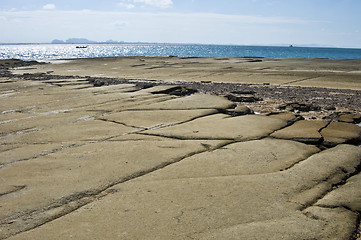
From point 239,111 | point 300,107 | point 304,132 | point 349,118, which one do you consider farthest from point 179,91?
point 304,132

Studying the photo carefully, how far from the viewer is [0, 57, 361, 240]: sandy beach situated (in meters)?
2.05

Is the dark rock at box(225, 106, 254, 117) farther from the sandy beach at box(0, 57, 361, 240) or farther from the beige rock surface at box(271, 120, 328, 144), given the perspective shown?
the beige rock surface at box(271, 120, 328, 144)

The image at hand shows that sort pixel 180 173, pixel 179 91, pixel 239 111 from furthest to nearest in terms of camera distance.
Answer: pixel 179 91 < pixel 239 111 < pixel 180 173

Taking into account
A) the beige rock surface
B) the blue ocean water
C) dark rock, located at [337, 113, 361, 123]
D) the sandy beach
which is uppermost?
the blue ocean water

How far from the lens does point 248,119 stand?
4.80 meters

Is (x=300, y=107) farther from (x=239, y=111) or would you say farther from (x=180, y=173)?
(x=180, y=173)

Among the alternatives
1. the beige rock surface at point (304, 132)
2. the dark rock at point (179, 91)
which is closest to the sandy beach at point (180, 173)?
the beige rock surface at point (304, 132)

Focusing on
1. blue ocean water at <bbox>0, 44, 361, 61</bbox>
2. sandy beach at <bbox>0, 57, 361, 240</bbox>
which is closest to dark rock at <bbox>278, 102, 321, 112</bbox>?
sandy beach at <bbox>0, 57, 361, 240</bbox>

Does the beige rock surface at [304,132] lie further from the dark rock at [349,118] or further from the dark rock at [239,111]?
the dark rock at [239,111]

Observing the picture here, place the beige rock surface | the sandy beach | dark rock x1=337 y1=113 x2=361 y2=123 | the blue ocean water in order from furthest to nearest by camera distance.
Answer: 1. the blue ocean water
2. dark rock x1=337 y1=113 x2=361 y2=123
3. the beige rock surface
4. the sandy beach

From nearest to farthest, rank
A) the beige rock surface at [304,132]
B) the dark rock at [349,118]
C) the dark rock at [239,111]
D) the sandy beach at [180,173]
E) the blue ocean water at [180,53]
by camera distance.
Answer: the sandy beach at [180,173]
the beige rock surface at [304,132]
the dark rock at [349,118]
the dark rock at [239,111]
the blue ocean water at [180,53]

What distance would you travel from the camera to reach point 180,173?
2877mm

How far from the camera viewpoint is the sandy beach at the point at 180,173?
2051 mm

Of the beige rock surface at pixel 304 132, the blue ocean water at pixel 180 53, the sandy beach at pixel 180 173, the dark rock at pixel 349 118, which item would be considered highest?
the blue ocean water at pixel 180 53
